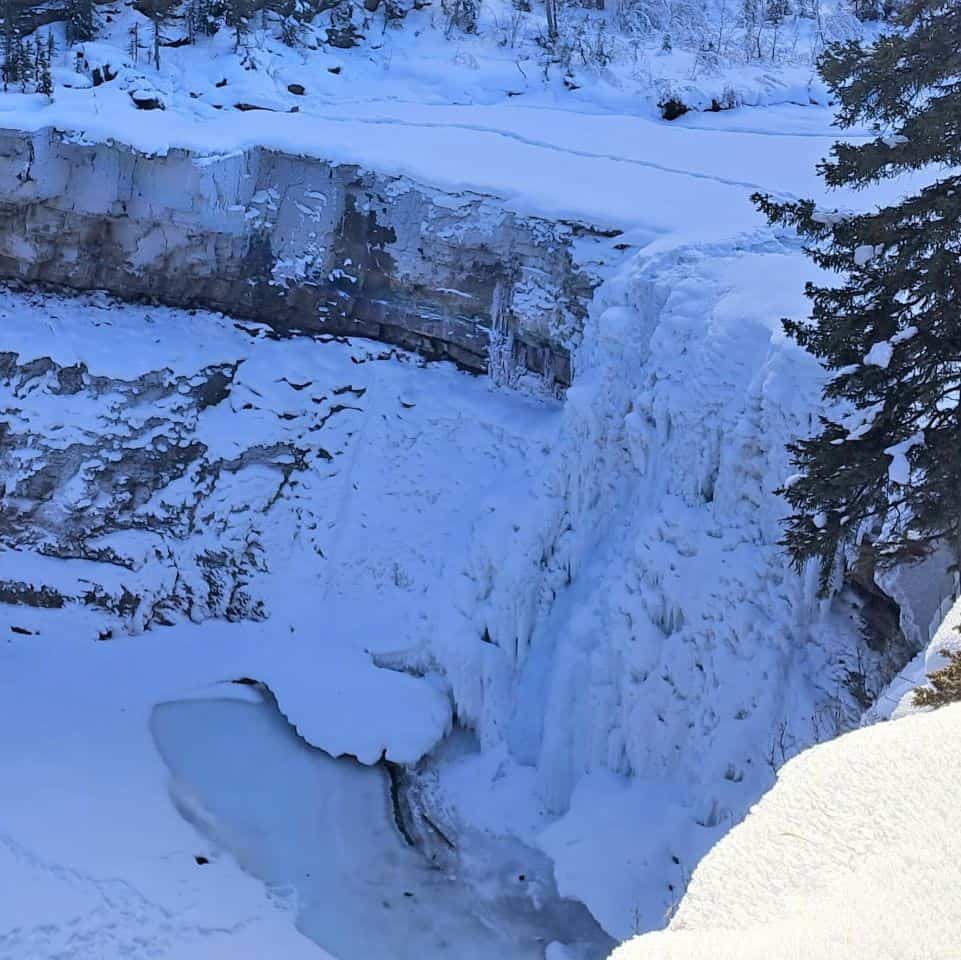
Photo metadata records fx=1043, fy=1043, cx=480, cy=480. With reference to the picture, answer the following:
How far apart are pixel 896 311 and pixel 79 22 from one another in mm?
15353

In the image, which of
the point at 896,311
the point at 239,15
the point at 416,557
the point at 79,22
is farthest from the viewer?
the point at 239,15

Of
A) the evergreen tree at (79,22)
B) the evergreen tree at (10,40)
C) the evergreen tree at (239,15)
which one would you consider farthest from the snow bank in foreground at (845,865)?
the evergreen tree at (79,22)

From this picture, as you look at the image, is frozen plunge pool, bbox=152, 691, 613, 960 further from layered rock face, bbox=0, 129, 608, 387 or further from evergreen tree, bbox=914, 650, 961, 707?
layered rock face, bbox=0, 129, 608, 387

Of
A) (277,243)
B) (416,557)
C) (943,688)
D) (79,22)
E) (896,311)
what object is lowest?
(416,557)

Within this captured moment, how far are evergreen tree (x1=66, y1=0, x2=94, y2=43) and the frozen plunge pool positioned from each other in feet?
37.4

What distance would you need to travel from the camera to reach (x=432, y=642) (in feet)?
38.1

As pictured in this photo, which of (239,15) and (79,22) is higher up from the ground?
(239,15)

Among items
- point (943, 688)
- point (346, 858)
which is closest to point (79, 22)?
point (346, 858)

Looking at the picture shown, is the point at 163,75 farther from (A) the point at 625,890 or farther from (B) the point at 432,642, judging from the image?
(A) the point at 625,890

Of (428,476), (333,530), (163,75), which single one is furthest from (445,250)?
(163,75)

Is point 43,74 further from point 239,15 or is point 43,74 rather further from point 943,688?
point 943,688

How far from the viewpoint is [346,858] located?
977 centimetres

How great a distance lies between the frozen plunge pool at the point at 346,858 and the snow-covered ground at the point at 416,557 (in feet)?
0.15

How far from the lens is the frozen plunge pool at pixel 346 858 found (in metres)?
8.78
